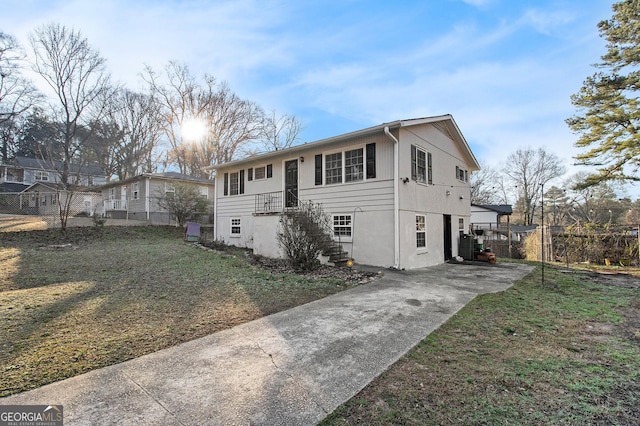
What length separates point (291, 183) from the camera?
39.7ft

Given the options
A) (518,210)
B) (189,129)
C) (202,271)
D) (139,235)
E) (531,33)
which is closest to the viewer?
(202,271)

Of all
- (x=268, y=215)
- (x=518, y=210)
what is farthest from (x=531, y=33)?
(x=518, y=210)

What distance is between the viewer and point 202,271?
7711 mm

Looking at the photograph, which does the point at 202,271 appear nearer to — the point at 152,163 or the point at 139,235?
the point at 139,235

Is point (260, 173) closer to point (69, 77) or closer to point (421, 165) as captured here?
point (421, 165)

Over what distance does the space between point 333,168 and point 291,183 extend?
2273 mm

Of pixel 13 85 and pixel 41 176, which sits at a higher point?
pixel 13 85

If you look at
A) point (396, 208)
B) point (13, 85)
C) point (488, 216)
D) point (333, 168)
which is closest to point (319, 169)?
point (333, 168)

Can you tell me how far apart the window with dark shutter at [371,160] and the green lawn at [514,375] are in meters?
5.56

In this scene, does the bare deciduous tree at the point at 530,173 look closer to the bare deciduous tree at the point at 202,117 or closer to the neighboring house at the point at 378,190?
the neighboring house at the point at 378,190

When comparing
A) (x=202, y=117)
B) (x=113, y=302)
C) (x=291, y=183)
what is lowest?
(x=113, y=302)

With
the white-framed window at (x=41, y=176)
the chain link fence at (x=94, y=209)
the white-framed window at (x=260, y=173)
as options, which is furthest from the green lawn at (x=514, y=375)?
the white-framed window at (x=41, y=176)

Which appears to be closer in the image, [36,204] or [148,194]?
[148,194]

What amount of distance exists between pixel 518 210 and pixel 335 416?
4170 cm
